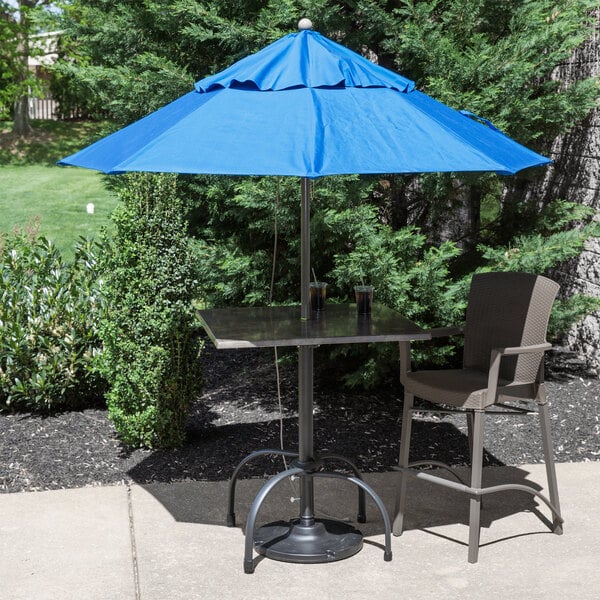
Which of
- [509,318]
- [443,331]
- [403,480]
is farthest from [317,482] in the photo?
[509,318]

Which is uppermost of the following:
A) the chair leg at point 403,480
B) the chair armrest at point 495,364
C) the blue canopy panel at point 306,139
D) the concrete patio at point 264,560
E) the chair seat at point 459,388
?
the blue canopy panel at point 306,139

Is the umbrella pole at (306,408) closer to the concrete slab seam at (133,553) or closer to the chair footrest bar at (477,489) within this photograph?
the chair footrest bar at (477,489)

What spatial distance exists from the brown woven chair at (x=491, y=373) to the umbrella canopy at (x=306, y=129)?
29.6 inches

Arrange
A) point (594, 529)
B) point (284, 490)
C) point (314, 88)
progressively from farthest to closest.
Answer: point (284, 490) < point (594, 529) < point (314, 88)

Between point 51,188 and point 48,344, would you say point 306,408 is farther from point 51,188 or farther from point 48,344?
point 51,188

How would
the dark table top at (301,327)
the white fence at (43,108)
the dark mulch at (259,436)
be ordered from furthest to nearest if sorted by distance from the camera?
the white fence at (43,108)
the dark mulch at (259,436)
the dark table top at (301,327)

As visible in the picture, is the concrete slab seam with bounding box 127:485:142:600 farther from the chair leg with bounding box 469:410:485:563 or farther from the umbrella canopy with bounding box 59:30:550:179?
the umbrella canopy with bounding box 59:30:550:179

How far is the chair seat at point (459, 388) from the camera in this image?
13.5ft

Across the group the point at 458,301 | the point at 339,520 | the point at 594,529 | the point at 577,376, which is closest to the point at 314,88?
the point at 339,520

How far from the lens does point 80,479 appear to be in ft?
16.7

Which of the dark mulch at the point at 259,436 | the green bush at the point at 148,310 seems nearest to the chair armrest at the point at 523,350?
the dark mulch at the point at 259,436

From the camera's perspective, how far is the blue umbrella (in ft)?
10.8

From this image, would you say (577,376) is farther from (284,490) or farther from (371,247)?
(284,490)

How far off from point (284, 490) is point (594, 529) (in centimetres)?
155
